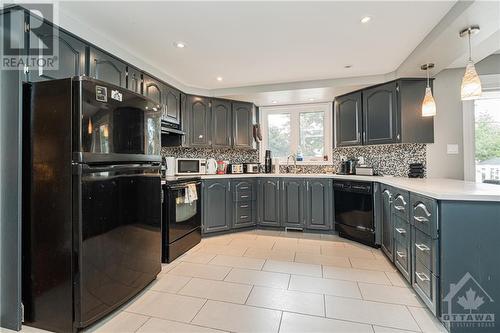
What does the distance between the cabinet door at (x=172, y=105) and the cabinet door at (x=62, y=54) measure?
1.27 m

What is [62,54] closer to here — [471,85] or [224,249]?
[224,249]

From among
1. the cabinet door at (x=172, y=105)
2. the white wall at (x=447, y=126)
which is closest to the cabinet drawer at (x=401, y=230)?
the white wall at (x=447, y=126)

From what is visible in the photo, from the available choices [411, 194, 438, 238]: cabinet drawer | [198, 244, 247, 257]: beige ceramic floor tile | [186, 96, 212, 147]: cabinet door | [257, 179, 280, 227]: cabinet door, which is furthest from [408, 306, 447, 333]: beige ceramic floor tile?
[186, 96, 212, 147]: cabinet door

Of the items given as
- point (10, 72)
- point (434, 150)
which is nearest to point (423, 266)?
point (434, 150)

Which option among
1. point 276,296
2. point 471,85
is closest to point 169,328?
point 276,296

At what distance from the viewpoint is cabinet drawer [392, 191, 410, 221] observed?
2.12 meters

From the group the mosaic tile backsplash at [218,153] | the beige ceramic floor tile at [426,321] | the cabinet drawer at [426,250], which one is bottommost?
the beige ceramic floor tile at [426,321]

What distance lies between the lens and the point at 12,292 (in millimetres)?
1573

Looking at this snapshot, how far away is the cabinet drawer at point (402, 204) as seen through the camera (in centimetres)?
212

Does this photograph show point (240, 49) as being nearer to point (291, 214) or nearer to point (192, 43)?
point (192, 43)

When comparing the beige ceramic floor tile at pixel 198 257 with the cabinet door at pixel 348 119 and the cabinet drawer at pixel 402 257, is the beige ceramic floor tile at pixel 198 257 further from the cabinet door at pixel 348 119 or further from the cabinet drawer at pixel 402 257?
the cabinet door at pixel 348 119

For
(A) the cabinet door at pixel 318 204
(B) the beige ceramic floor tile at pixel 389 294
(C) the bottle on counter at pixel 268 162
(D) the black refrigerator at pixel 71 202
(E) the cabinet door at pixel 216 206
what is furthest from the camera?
(C) the bottle on counter at pixel 268 162

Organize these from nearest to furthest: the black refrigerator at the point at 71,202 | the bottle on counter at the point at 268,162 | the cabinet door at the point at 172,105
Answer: the black refrigerator at the point at 71,202 → the cabinet door at the point at 172,105 → the bottle on counter at the point at 268,162

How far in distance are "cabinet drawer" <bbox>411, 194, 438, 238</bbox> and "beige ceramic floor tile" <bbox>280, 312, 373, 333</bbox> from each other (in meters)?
0.80
